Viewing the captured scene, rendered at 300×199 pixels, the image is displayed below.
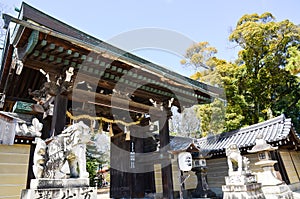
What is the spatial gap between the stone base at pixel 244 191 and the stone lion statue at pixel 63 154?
5013 mm

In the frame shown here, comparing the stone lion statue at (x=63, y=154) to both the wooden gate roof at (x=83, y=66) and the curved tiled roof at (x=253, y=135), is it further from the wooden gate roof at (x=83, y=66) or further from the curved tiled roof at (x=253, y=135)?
the curved tiled roof at (x=253, y=135)

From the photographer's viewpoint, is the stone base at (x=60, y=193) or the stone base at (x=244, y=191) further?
the stone base at (x=244, y=191)

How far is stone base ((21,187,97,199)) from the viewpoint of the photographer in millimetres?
3006

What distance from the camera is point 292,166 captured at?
10594mm

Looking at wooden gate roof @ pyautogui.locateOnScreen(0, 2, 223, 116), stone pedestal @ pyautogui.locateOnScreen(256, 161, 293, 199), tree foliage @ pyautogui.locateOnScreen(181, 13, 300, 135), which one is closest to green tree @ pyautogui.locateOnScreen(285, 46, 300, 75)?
tree foliage @ pyautogui.locateOnScreen(181, 13, 300, 135)

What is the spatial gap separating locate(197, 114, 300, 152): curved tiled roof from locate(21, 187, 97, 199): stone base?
8100 mm

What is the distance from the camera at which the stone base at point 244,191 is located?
623cm

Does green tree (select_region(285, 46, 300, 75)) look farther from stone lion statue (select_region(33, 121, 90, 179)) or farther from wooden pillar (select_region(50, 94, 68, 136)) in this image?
stone lion statue (select_region(33, 121, 90, 179))

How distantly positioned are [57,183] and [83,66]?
103 inches

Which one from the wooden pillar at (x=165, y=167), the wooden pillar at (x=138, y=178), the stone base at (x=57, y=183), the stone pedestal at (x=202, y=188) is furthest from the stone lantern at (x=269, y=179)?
the stone base at (x=57, y=183)

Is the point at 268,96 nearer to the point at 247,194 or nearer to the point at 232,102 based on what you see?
the point at 232,102

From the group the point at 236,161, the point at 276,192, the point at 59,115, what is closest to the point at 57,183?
the point at 59,115

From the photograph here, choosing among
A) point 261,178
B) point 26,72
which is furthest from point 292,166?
point 26,72

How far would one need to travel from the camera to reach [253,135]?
10.4m
